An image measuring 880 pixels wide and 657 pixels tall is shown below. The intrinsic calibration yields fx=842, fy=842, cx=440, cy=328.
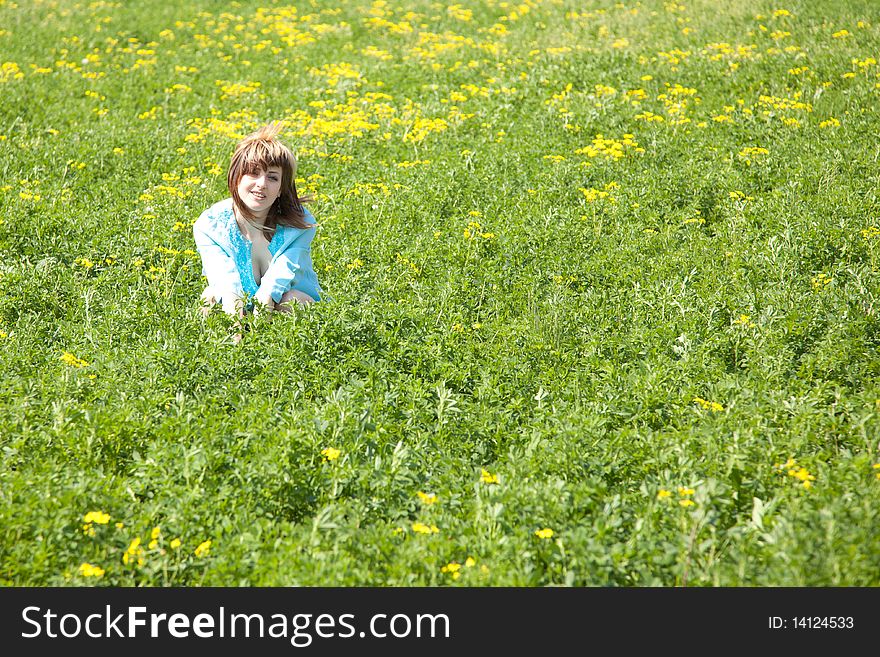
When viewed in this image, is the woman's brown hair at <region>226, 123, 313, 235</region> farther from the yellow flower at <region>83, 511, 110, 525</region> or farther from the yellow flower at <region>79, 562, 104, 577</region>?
the yellow flower at <region>79, 562, 104, 577</region>

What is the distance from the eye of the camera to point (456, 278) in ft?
21.7

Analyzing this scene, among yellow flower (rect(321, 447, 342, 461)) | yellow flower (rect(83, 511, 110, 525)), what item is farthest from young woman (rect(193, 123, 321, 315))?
yellow flower (rect(83, 511, 110, 525))

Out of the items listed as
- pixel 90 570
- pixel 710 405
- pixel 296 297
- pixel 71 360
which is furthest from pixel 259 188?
pixel 710 405

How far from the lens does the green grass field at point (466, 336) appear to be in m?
3.68

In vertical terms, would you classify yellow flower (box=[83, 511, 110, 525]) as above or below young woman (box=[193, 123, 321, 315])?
below

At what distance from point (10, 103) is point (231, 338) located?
7.27 meters

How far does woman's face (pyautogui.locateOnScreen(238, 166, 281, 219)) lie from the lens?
5727 millimetres

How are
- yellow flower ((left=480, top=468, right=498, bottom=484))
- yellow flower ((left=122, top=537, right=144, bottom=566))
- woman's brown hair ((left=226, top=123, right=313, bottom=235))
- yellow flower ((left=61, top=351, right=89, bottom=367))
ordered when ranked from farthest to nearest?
woman's brown hair ((left=226, top=123, right=313, bottom=235)) < yellow flower ((left=61, top=351, right=89, bottom=367)) < yellow flower ((left=480, top=468, right=498, bottom=484)) < yellow flower ((left=122, top=537, right=144, bottom=566))

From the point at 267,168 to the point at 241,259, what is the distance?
658 mm

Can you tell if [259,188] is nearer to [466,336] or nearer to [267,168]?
[267,168]

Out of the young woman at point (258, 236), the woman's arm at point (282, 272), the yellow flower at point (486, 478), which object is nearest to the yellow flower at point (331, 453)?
the yellow flower at point (486, 478)

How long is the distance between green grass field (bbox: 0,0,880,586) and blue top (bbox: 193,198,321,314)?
317 millimetres

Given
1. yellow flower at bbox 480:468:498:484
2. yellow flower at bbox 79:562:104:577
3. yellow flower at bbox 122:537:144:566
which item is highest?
yellow flower at bbox 480:468:498:484

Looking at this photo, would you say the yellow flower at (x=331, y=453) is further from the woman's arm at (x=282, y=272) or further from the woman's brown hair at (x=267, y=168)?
the woman's brown hair at (x=267, y=168)
